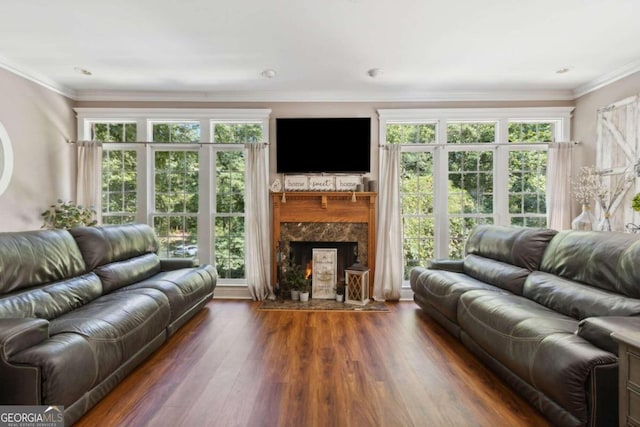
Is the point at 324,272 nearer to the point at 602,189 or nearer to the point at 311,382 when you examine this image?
the point at 311,382

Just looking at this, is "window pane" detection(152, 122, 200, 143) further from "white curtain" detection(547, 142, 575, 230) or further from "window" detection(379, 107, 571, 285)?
"white curtain" detection(547, 142, 575, 230)

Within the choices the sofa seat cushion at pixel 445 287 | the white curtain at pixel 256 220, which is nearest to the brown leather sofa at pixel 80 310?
the white curtain at pixel 256 220

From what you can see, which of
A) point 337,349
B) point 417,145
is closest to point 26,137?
point 337,349

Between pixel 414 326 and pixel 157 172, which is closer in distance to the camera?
pixel 414 326

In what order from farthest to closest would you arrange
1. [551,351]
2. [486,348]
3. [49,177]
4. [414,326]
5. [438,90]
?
[438,90]
[49,177]
[414,326]
[486,348]
[551,351]

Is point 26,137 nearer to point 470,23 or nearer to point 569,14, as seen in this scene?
point 470,23

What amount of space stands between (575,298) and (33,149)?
221 inches

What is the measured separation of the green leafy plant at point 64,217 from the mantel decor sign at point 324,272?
2.90 meters

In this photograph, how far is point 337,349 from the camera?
2770 mm

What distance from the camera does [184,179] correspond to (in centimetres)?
455

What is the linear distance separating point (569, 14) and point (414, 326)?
3.12 m

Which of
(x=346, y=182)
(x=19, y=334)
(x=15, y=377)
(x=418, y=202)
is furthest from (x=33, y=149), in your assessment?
(x=418, y=202)

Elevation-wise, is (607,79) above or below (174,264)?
above

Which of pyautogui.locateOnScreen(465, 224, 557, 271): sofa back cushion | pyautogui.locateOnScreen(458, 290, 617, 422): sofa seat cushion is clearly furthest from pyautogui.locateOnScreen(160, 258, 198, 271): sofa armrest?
pyautogui.locateOnScreen(465, 224, 557, 271): sofa back cushion
